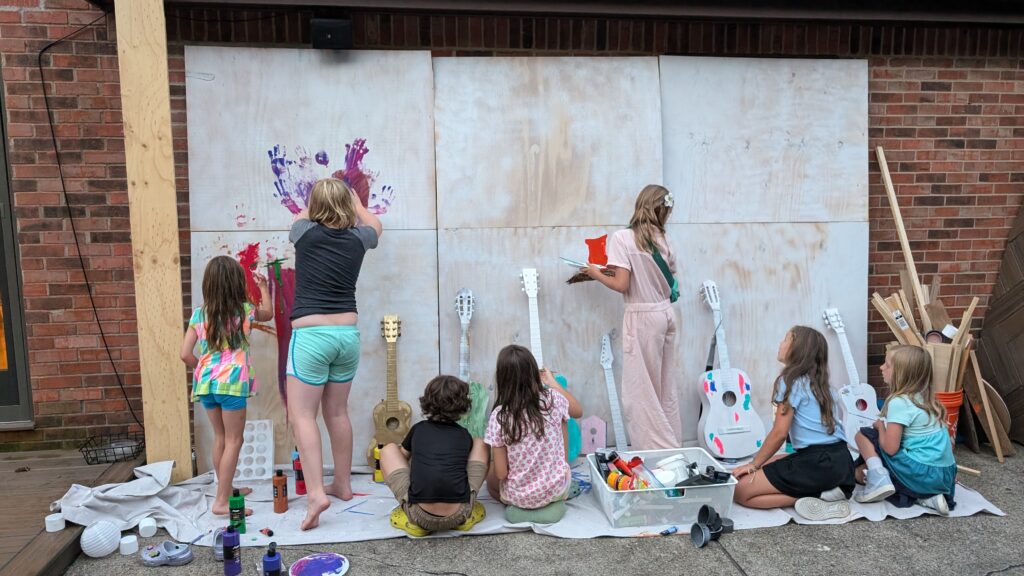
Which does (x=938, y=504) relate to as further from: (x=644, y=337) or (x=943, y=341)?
(x=644, y=337)

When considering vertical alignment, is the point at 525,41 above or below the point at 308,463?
above

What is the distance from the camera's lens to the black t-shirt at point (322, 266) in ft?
12.1

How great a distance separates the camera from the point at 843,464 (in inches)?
146

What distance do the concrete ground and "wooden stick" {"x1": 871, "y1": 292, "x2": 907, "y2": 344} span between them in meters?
1.36

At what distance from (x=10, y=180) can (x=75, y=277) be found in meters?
0.70

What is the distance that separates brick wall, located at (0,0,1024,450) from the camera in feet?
14.5

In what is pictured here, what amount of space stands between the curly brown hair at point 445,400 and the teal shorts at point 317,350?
544mm

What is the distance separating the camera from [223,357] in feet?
12.2

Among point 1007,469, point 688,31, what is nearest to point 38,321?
point 688,31

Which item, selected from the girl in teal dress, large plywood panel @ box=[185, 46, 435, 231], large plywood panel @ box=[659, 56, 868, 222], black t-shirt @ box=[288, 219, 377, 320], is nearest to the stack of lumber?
large plywood panel @ box=[659, 56, 868, 222]

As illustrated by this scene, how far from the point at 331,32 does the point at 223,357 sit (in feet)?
6.68

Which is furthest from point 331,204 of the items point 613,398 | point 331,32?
point 613,398

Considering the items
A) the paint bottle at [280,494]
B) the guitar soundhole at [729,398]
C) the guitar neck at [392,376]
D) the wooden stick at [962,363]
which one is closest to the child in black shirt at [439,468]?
the paint bottle at [280,494]

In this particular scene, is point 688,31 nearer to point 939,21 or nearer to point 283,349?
point 939,21
